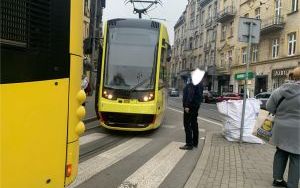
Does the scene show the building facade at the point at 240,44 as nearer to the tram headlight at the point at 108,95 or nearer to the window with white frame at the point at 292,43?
the window with white frame at the point at 292,43

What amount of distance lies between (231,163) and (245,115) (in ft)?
10.1

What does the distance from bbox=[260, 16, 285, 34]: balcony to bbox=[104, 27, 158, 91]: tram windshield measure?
29.2 meters

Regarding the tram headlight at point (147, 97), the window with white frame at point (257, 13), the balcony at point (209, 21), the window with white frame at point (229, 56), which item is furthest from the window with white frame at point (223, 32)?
the tram headlight at point (147, 97)

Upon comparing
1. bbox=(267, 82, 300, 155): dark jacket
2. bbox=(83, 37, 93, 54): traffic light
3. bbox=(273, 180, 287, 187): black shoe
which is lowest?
bbox=(273, 180, 287, 187): black shoe

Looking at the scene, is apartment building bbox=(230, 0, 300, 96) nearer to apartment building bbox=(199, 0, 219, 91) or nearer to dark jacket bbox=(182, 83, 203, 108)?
apartment building bbox=(199, 0, 219, 91)

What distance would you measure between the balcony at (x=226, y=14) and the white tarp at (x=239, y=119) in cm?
4220

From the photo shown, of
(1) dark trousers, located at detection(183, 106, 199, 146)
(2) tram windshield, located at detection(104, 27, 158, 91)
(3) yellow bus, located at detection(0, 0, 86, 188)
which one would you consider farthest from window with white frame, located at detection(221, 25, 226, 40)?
(3) yellow bus, located at detection(0, 0, 86, 188)

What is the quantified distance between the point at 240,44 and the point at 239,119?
1534 inches

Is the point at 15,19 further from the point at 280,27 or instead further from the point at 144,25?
the point at 280,27

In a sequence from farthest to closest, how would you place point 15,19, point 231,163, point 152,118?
1. point 152,118
2. point 231,163
3. point 15,19

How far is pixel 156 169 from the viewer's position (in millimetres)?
8305

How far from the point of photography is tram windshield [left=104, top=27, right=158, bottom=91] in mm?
12648

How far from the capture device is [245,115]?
38.6 feet

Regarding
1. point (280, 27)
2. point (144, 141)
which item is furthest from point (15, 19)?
point (280, 27)
